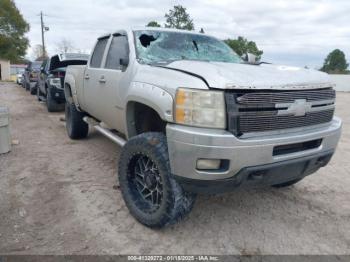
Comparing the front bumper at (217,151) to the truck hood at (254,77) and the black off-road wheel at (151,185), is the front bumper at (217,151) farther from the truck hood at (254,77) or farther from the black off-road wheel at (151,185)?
the truck hood at (254,77)

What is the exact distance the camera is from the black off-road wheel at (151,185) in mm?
2797

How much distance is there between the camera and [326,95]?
3.07m

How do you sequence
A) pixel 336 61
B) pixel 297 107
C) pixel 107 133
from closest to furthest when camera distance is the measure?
pixel 297 107 → pixel 107 133 → pixel 336 61

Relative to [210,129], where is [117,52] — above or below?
→ above

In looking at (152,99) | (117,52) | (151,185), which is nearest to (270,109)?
(152,99)

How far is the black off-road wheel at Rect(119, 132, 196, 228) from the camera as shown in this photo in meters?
2.80

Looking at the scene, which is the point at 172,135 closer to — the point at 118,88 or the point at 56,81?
the point at 118,88

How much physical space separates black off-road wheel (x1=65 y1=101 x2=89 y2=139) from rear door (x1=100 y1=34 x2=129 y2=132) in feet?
6.34

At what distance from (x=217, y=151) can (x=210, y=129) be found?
0.62 feet

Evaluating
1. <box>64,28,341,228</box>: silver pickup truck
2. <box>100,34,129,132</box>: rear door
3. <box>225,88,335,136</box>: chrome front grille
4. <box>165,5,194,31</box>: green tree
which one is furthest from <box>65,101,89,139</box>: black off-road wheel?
<box>165,5,194,31</box>: green tree

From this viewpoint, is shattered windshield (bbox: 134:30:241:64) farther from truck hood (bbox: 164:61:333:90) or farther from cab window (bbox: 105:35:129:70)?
truck hood (bbox: 164:61:333:90)

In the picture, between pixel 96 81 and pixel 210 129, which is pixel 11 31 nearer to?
pixel 96 81

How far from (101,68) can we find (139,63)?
1.23 m

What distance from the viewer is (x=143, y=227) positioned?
10.4ft
